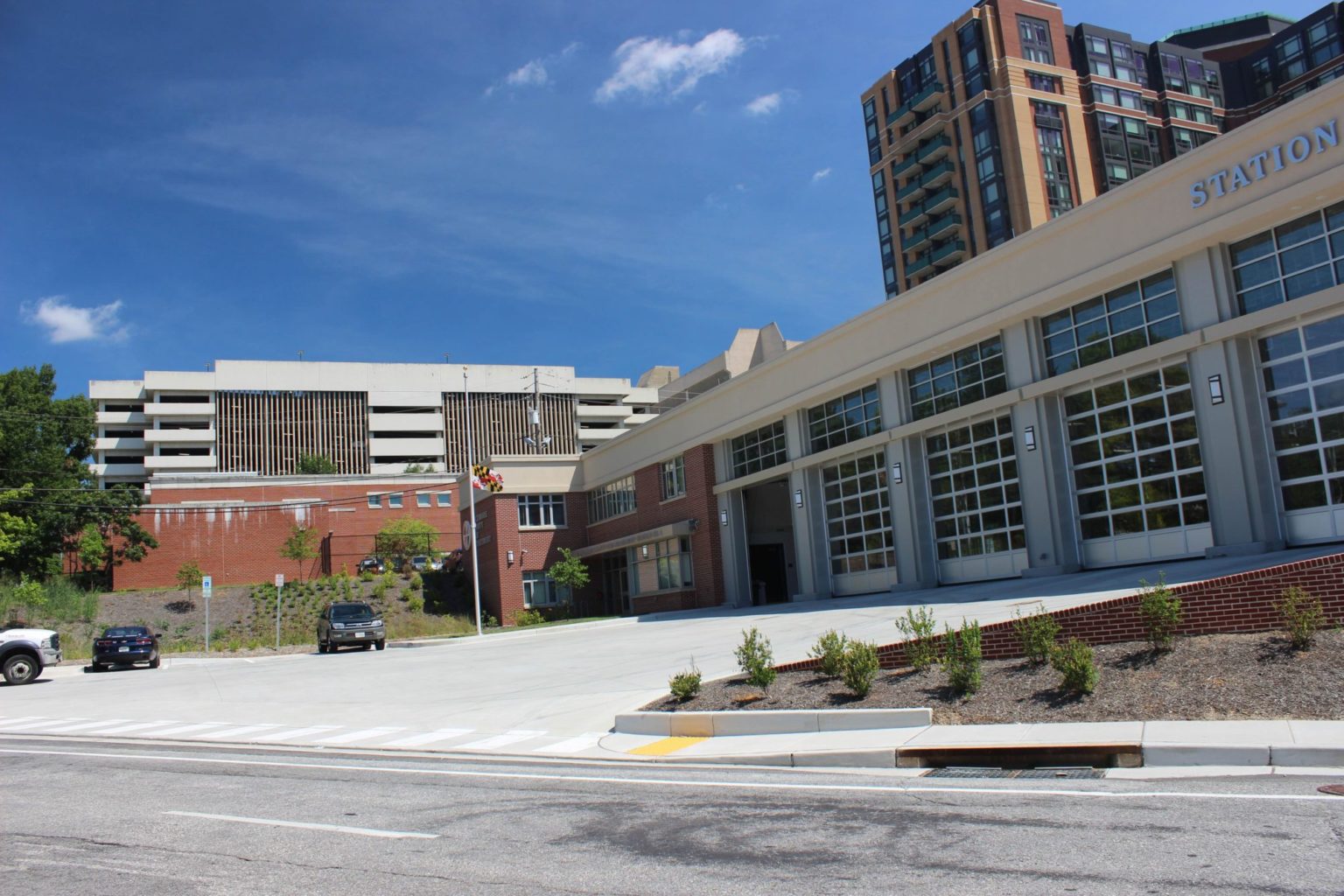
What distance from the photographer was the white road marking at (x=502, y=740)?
12945 mm

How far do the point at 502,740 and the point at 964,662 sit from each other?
240 inches

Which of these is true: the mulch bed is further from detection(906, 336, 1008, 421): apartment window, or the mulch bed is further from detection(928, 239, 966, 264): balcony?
detection(928, 239, 966, 264): balcony

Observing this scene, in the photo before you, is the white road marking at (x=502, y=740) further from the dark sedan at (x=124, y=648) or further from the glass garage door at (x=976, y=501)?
the dark sedan at (x=124, y=648)

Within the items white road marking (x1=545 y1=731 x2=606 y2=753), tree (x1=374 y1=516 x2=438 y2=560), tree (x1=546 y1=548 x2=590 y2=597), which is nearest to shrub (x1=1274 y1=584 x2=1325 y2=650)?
white road marking (x1=545 y1=731 x2=606 y2=753)

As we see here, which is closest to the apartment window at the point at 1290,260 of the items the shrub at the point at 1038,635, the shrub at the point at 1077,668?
the shrub at the point at 1038,635

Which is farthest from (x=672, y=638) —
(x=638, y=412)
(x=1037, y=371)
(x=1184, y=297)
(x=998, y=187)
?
(x=638, y=412)

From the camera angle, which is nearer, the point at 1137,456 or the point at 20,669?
the point at 1137,456

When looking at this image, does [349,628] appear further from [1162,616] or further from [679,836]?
[679,836]

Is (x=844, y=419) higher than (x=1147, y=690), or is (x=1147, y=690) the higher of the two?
(x=844, y=419)

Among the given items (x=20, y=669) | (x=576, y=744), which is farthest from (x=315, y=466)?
(x=576, y=744)

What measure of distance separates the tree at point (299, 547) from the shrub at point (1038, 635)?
54405mm

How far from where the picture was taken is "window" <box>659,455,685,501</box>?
39.6 meters

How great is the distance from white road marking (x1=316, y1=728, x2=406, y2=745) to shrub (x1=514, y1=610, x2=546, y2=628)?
28.6 m

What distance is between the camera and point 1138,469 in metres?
21.6
